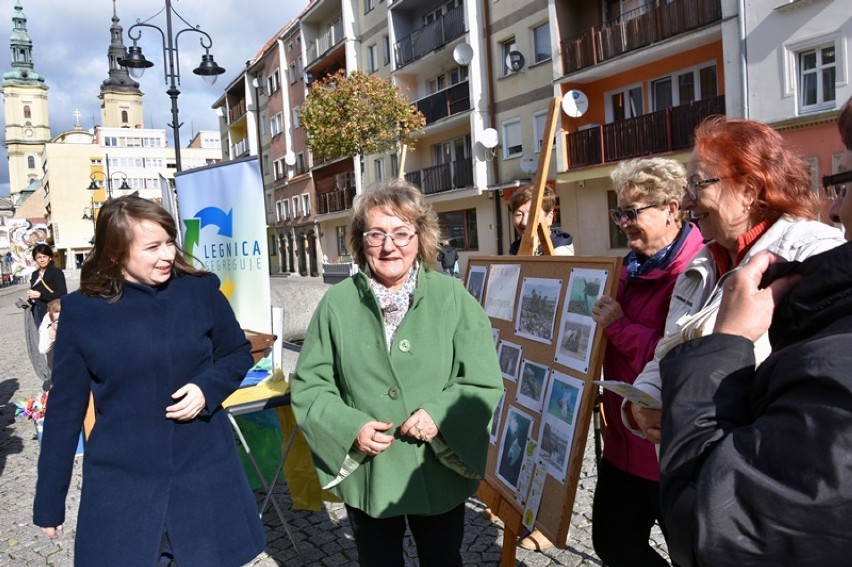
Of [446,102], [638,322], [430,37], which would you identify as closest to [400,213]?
[638,322]

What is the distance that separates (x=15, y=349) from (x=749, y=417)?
15.6 metres

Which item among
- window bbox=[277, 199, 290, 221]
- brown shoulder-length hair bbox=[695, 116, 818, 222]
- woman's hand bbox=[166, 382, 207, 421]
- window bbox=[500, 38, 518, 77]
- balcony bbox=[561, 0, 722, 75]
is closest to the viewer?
brown shoulder-length hair bbox=[695, 116, 818, 222]

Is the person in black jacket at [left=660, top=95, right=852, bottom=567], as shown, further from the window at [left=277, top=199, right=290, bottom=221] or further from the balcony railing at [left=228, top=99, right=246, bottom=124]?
the balcony railing at [left=228, top=99, right=246, bottom=124]

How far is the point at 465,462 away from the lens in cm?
236

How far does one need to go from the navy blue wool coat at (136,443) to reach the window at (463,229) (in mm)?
24583

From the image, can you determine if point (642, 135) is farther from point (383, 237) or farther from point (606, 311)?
point (383, 237)

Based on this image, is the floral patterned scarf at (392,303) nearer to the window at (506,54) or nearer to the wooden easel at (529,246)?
the wooden easel at (529,246)

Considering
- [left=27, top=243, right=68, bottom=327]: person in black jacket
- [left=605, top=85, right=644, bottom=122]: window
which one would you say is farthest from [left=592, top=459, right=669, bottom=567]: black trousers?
[left=605, top=85, right=644, bottom=122]: window

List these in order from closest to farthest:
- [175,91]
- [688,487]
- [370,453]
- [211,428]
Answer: [688,487] → [370,453] → [211,428] → [175,91]

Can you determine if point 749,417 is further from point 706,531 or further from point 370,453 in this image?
point 370,453

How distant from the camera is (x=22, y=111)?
398 feet

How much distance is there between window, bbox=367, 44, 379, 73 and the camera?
108 ft

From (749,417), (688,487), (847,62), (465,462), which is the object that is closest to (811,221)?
(749,417)

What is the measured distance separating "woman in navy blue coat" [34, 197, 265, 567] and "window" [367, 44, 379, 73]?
32.1 m
